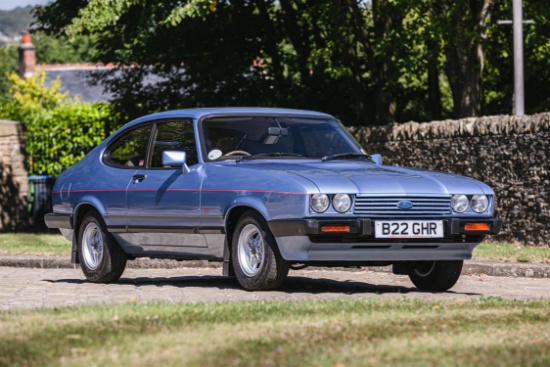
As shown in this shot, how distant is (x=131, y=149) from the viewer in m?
12.4

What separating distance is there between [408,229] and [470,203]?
72 centimetres

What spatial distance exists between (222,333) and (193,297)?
3376mm

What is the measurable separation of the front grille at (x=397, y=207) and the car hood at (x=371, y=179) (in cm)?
5

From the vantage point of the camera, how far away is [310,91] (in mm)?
26859

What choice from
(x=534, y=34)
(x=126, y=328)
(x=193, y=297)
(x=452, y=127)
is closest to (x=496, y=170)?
(x=452, y=127)

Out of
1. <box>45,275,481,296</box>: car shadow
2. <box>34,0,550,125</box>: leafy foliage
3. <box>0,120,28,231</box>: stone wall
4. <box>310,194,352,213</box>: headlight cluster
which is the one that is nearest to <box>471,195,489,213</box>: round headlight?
<box>45,275,481,296</box>: car shadow

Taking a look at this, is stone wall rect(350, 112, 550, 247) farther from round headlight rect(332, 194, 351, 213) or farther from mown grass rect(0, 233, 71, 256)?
→ round headlight rect(332, 194, 351, 213)

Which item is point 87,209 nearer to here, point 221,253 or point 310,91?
point 221,253

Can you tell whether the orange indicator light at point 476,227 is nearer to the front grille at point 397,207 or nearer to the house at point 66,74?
the front grille at point 397,207

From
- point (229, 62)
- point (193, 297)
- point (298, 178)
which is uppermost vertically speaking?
point (229, 62)

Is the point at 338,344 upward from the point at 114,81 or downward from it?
downward

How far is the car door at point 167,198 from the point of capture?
11.3 meters

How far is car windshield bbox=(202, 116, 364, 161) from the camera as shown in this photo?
1134cm

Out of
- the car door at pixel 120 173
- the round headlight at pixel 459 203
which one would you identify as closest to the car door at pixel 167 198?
the car door at pixel 120 173
